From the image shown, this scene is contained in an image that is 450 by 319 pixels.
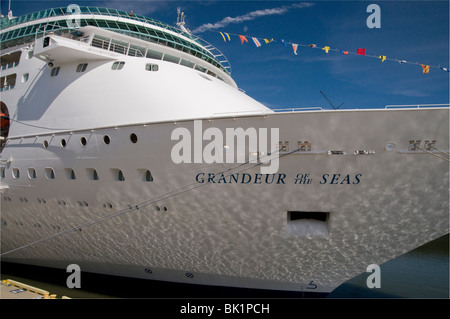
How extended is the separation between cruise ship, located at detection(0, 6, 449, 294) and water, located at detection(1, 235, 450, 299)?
287 millimetres

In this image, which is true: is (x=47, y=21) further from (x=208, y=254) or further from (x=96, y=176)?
(x=208, y=254)

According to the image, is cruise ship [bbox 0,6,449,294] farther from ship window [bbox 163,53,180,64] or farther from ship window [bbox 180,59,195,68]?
ship window [bbox 180,59,195,68]

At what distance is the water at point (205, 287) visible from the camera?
8.57m

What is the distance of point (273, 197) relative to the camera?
7.16 metres

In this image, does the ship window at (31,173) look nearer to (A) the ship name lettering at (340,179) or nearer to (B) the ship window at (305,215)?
(B) the ship window at (305,215)

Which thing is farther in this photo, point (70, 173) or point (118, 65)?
point (118, 65)

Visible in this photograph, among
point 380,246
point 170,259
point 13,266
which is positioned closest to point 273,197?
point 380,246

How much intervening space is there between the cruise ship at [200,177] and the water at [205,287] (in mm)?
287

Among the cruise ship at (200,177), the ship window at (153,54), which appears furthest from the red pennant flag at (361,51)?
the ship window at (153,54)

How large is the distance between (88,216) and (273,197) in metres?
5.16

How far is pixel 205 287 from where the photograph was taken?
852cm

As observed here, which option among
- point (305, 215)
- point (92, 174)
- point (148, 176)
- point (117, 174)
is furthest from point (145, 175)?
point (305, 215)

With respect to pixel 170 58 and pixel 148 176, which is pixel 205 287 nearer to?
pixel 148 176

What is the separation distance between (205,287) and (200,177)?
3.21 metres
